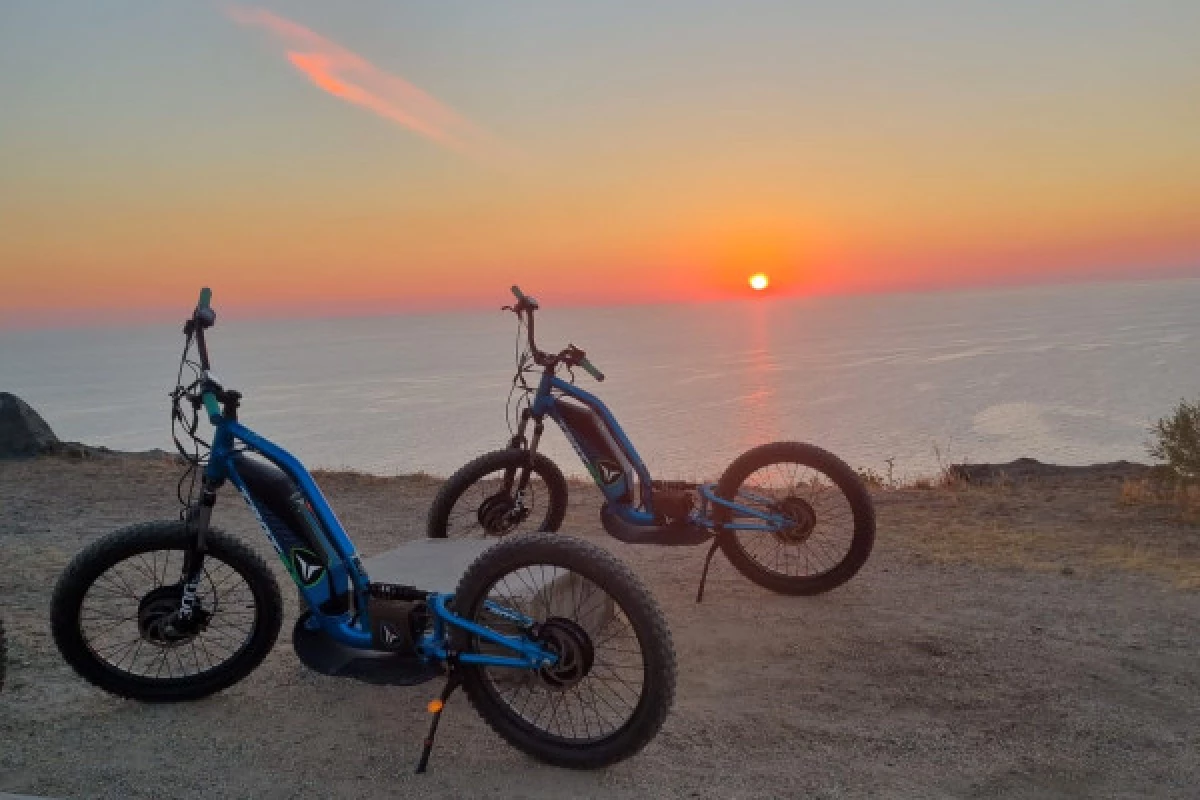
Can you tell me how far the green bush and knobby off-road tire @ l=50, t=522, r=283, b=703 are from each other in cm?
860

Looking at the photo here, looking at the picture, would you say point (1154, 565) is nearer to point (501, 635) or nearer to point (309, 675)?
point (501, 635)

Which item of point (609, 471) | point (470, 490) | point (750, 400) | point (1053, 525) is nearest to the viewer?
point (609, 471)

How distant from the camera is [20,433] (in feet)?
42.7

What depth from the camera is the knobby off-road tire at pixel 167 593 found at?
4.32 m

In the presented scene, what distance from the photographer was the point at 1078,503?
8727 mm

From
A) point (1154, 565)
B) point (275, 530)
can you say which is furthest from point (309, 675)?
point (1154, 565)

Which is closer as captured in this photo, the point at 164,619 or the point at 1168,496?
the point at 164,619

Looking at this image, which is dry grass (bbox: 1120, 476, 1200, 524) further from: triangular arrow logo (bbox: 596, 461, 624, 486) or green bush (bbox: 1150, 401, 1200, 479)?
triangular arrow logo (bbox: 596, 461, 624, 486)

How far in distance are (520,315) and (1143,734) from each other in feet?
13.6

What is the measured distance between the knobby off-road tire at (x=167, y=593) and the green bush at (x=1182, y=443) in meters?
8.60

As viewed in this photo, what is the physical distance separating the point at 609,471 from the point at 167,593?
2789 millimetres

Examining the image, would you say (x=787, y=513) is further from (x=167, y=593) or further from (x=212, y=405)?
(x=167, y=593)

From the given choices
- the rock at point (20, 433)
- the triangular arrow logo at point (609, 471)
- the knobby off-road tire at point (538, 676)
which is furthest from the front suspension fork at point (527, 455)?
the rock at point (20, 433)

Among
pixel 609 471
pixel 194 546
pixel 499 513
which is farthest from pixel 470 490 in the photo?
pixel 194 546
